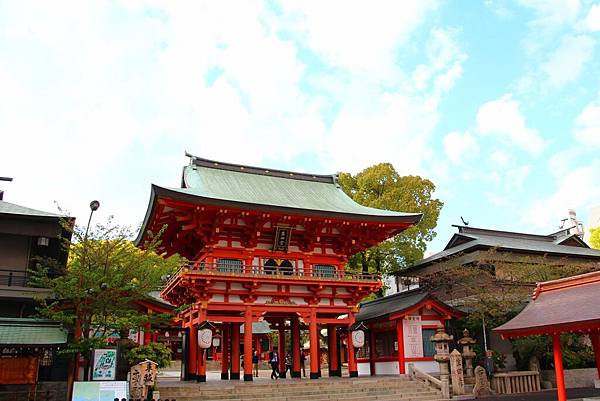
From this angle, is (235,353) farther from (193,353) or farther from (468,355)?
(468,355)

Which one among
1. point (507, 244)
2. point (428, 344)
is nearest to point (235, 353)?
point (428, 344)

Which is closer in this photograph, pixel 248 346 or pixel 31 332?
pixel 31 332

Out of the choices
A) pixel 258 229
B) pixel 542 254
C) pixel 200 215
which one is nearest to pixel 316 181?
pixel 258 229

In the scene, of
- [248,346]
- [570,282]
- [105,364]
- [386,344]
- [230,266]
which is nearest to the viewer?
[570,282]

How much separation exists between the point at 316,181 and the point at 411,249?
9.90 meters

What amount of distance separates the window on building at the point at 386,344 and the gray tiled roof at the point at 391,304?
108 centimetres

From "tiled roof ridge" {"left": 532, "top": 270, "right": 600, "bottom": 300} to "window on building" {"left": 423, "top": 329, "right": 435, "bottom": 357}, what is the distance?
9.30 m

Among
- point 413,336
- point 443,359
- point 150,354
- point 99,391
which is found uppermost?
point 413,336

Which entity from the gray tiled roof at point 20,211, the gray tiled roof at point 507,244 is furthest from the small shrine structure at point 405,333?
the gray tiled roof at point 20,211

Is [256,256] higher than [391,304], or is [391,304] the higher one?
[256,256]

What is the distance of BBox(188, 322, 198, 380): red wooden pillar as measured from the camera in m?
22.3

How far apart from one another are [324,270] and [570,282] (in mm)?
11676

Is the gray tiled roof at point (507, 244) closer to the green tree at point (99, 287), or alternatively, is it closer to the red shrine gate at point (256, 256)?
the red shrine gate at point (256, 256)

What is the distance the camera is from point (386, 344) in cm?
2612
